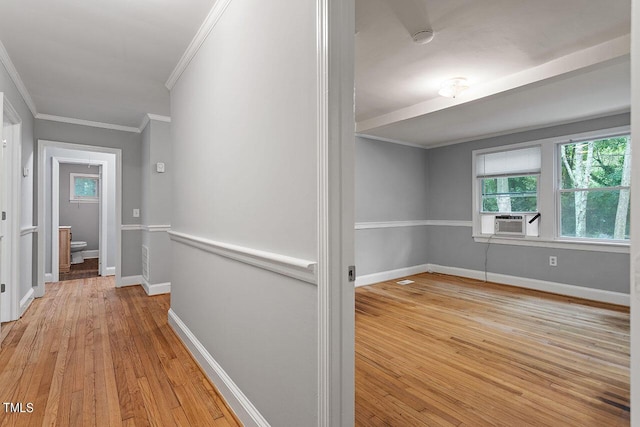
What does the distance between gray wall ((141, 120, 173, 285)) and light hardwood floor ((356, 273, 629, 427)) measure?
2.63 metres

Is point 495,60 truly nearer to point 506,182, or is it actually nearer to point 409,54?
point 409,54

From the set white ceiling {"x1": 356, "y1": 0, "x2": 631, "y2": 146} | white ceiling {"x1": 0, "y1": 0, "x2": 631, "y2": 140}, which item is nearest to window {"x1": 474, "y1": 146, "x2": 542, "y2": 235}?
white ceiling {"x1": 356, "y1": 0, "x2": 631, "y2": 146}

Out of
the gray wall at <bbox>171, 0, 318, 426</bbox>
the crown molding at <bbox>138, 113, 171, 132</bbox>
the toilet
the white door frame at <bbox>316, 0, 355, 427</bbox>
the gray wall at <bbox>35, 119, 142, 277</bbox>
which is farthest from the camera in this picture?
the toilet

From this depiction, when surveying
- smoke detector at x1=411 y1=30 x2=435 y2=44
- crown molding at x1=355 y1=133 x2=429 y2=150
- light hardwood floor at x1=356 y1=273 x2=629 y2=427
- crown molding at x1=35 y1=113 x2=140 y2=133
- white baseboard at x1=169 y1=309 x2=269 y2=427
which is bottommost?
light hardwood floor at x1=356 y1=273 x2=629 y2=427

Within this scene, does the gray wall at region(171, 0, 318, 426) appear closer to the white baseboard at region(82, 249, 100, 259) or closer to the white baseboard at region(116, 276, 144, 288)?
the white baseboard at region(116, 276, 144, 288)

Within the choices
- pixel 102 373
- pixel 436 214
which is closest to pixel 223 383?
pixel 102 373

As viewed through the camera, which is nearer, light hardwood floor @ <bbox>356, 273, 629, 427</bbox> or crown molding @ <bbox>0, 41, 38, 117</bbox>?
light hardwood floor @ <bbox>356, 273, 629, 427</bbox>

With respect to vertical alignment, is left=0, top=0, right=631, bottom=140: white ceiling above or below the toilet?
above

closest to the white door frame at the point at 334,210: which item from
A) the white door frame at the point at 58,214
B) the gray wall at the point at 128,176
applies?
the gray wall at the point at 128,176

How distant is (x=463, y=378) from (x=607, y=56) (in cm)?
252

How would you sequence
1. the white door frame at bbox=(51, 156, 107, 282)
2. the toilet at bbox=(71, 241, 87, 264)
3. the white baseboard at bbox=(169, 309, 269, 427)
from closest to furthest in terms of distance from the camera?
the white baseboard at bbox=(169, 309, 269, 427) → the white door frame at bbox=(51, 156, 107, 282) → the toilet at bbox=(71, 241, 87, 264)

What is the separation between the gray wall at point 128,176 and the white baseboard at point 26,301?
101 cm

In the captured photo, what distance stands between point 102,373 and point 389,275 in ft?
12.7

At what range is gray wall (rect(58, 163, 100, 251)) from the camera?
690 cm
